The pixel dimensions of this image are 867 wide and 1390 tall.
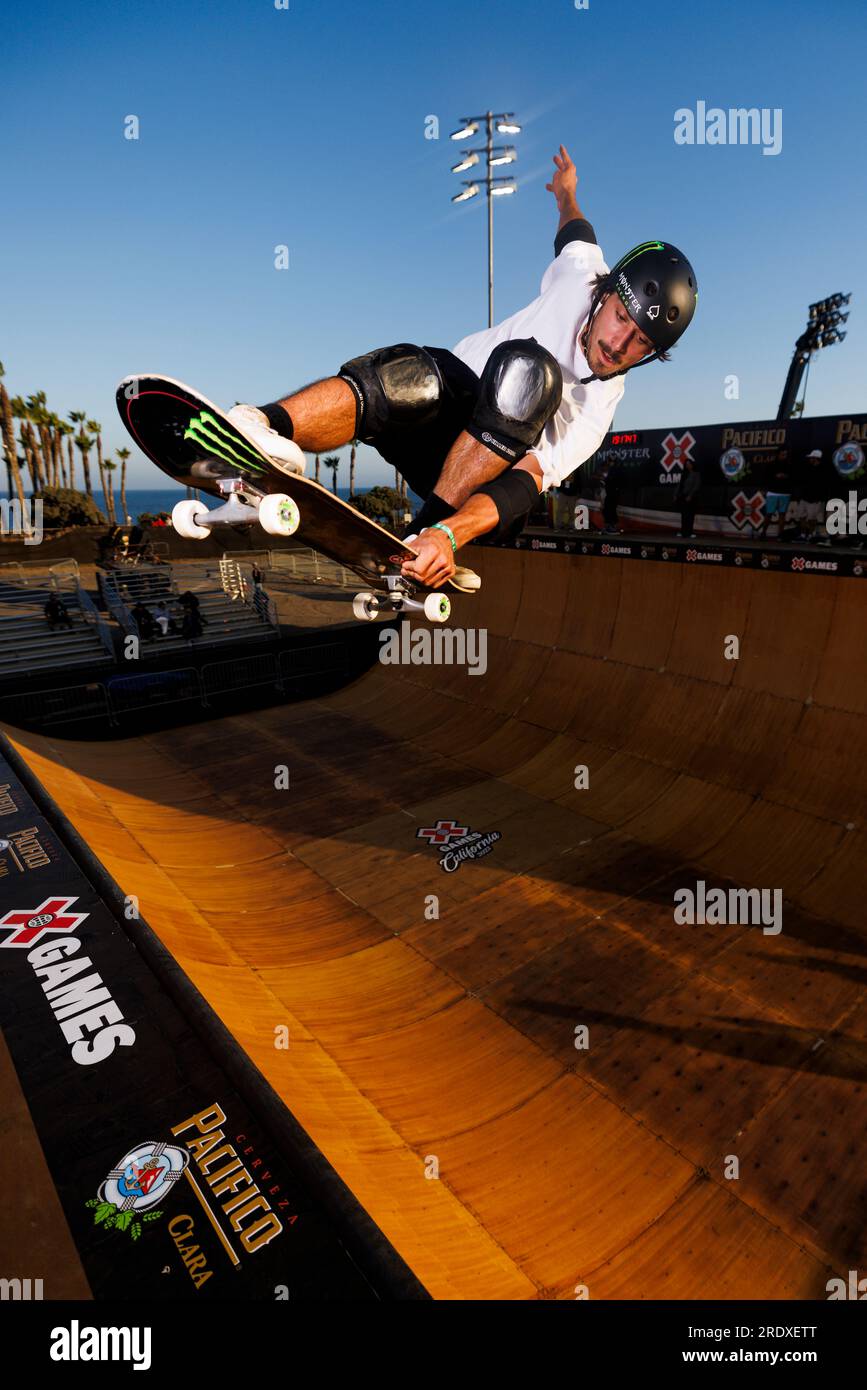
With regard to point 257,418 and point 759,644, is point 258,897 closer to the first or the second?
point 257,418

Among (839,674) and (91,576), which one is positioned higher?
(91,576)

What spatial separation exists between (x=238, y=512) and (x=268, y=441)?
0.45 meters

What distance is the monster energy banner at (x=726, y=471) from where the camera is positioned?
17.3m

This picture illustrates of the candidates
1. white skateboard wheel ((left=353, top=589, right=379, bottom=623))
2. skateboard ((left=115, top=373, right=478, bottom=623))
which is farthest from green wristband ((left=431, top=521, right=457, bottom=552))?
white skateboard wheel ((left=353, top=589, right=379, bottom=623))

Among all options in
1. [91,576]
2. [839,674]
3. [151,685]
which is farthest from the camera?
[91,576]

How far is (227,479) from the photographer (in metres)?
3.64

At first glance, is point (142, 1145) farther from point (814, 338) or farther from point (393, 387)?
point (814, 338)

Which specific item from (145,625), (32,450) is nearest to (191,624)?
(145,625)

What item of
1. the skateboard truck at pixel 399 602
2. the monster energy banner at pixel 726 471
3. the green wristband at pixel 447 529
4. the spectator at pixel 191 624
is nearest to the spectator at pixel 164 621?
the spectator at pixel 191 624

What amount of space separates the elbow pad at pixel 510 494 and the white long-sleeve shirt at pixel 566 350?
22 centimetres

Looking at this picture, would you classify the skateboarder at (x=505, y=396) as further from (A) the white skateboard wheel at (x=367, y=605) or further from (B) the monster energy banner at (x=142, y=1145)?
(B) the monster energy banner at (x=142, y=1145)
